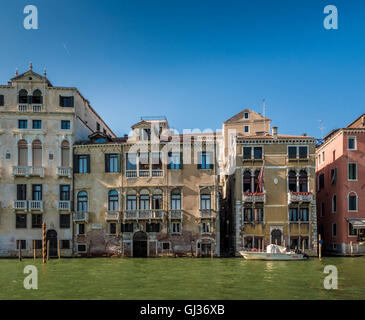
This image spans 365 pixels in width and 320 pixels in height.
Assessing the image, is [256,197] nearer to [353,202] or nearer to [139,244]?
[353,202]

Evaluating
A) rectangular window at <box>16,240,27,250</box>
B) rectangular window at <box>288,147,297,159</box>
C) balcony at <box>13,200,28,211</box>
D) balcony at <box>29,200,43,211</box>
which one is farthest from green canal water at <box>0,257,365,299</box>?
rectangular window at <box>288,147,297,159</box>

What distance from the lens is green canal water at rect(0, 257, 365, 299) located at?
53.2ft

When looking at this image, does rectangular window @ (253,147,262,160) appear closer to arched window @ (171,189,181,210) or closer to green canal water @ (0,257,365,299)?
arched window @ (171,189,181,210)

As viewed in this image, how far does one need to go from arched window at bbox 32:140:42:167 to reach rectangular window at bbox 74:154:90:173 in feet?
9.43

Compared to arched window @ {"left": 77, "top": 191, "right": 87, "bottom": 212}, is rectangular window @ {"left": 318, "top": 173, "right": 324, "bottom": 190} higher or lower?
higher

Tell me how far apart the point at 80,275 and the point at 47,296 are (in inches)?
227

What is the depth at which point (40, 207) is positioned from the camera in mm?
32969

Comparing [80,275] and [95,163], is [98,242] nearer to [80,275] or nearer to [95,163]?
[95,163]

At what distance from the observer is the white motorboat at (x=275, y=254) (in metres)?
29.5

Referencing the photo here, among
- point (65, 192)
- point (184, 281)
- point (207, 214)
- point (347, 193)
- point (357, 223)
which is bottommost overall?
point (184, 281)

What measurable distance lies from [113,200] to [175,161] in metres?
5.78

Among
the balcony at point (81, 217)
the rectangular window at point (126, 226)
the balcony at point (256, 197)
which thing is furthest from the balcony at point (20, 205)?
the balcony at point (256, 197)

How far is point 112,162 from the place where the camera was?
111 ft

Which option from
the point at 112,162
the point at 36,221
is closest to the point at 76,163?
the point at 112,162
